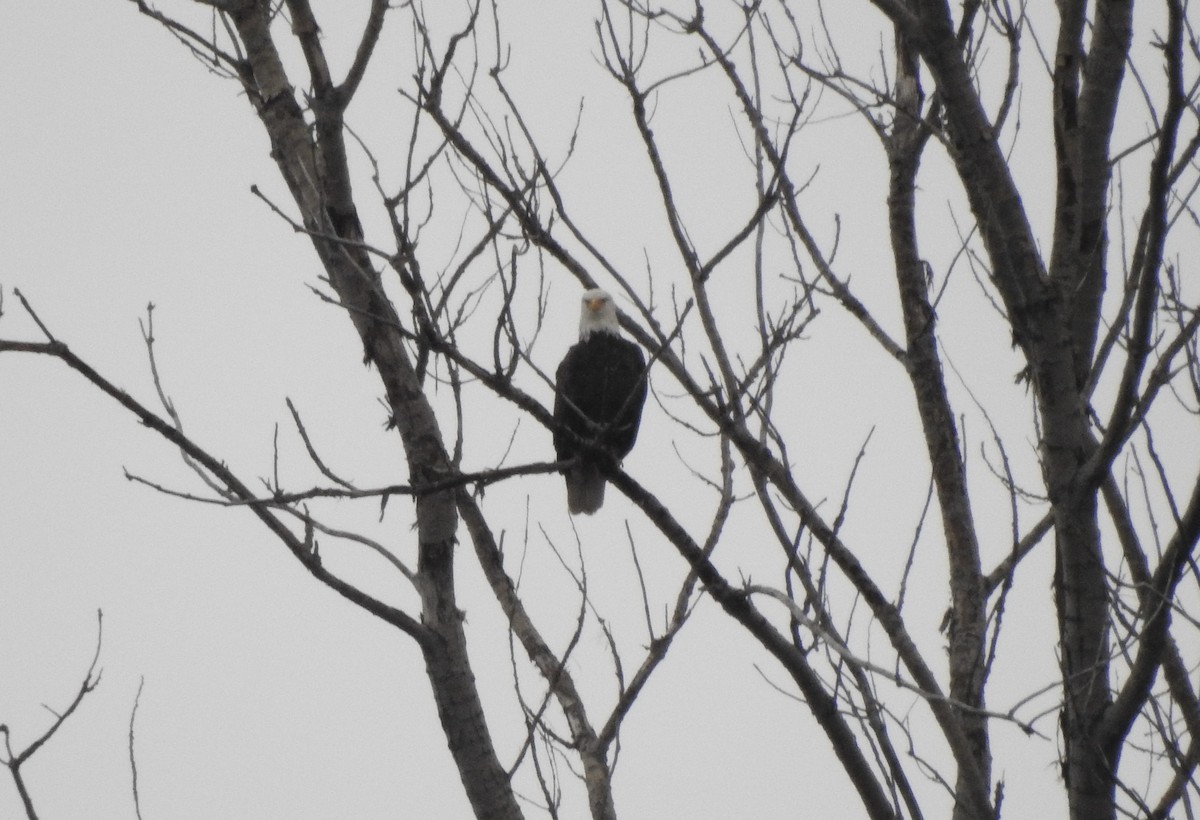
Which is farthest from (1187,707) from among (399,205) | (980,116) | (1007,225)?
(399,205)

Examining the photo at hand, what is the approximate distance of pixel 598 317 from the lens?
5219 mm

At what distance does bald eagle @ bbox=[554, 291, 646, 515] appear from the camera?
196 inches

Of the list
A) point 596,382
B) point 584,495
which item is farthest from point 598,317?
point 584,495

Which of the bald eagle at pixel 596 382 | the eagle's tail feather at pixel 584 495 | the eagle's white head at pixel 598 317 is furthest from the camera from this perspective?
the eagle's tail feather at pixel 584 495

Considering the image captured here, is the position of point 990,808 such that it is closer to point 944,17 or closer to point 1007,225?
point 1007,225

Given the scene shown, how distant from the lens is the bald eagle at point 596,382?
16.3 feet

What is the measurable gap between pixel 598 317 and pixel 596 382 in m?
0.32

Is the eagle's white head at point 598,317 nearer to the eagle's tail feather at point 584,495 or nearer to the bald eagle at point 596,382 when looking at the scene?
the bald eagle at point 596,382

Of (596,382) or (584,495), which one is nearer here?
(596,382)

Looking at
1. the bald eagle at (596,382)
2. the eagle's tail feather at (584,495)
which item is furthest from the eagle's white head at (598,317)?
the eagle's tail feather at (584,495)

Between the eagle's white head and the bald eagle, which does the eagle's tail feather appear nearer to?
the bald eagle

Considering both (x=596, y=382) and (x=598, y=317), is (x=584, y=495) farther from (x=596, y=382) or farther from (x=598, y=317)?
(x=598, y=317)

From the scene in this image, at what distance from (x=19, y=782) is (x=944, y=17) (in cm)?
184

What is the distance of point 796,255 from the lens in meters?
3.02
